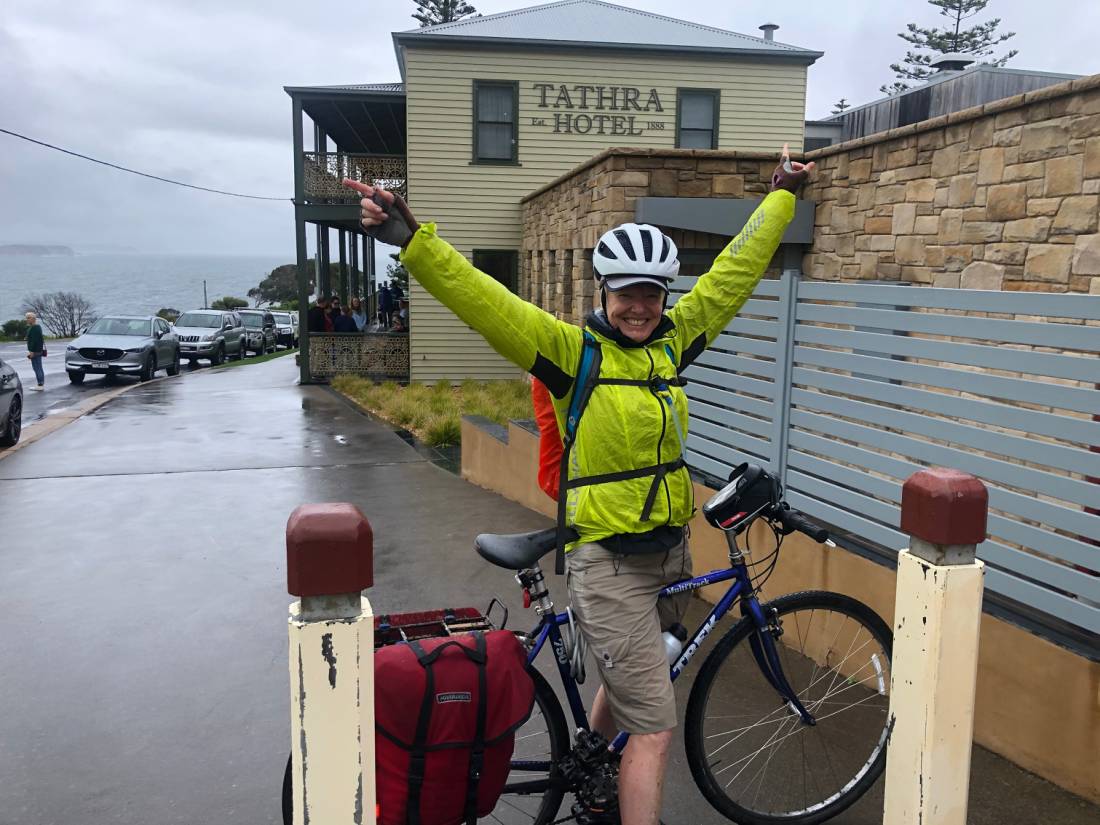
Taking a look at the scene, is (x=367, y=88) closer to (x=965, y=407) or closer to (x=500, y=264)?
(x=500, y=264)

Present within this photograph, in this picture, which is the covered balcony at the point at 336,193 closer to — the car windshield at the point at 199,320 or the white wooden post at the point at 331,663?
the car windshield at the point at 199,320

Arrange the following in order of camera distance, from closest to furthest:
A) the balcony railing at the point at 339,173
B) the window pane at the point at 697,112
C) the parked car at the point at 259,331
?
the window pane at the point at 697,112
the balcony railing at the point at 339,173
the parked car at the point at 259,331

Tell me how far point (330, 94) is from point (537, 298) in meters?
6.67

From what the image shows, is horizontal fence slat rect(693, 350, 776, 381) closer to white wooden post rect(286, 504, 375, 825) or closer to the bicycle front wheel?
the bicycle front wheel

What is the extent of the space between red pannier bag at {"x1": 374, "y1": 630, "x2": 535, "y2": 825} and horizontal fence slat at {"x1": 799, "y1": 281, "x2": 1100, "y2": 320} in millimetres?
2431

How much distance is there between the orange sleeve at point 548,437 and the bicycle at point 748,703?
0.17 metres

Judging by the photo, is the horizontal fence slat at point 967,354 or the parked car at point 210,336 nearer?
the horizontal fence slat at point 967,354

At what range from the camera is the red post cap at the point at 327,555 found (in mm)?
2139

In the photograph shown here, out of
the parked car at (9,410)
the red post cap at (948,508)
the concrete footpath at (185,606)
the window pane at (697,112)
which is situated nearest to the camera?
the red post cap at (948,508)

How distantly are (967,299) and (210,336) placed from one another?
3013 centimetres

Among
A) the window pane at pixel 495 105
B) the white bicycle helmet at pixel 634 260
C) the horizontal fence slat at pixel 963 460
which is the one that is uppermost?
the window pane at pixel 495 105

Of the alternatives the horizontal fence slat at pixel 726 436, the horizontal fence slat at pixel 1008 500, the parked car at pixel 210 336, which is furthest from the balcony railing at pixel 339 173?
the horizontal fence slat at pixel 1008 500

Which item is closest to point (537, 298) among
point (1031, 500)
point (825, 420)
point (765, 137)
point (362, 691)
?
point (765, 137)

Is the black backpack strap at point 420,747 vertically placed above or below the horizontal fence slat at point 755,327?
below
